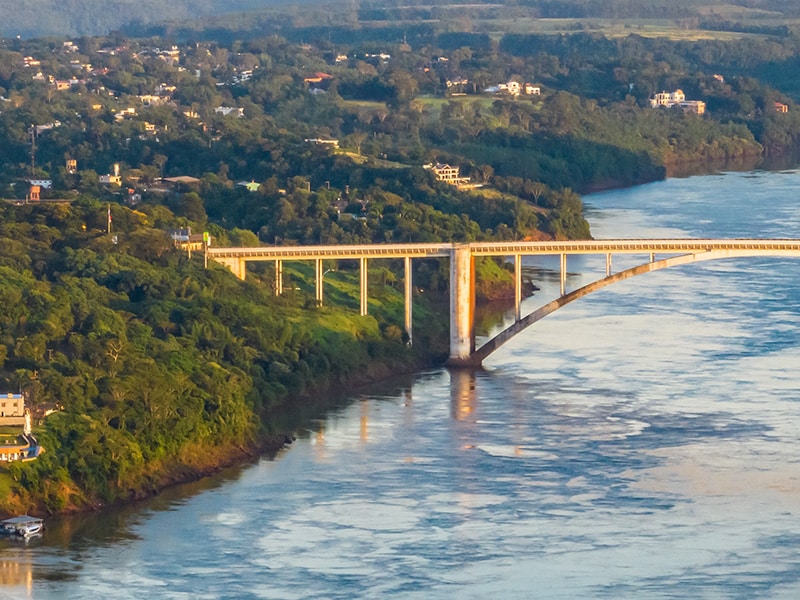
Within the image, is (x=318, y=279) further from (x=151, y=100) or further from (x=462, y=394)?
(x=151, y=100)

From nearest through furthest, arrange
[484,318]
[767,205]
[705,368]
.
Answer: [705,368] < [484,318] < [767,205]

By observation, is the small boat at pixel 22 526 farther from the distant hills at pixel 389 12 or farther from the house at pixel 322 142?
the distant hills at pixel 389 12

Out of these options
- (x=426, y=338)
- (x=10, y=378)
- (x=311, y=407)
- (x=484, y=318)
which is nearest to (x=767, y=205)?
(x=484, y=318)

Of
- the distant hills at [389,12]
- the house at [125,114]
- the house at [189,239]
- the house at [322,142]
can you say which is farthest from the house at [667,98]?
the house at [189,239]

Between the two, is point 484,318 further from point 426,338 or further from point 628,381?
point 628,381

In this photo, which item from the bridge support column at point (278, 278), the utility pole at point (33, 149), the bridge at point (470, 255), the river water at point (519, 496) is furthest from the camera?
the utility pole at point (33, 149)

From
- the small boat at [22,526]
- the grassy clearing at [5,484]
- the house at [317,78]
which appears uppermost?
the house at [317,78]
